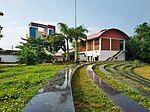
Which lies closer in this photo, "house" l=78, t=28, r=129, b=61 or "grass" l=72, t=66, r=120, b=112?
"grass" l=72, t=66, r=120, b=112

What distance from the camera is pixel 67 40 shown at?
139ft

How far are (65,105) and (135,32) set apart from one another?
40.7 metres

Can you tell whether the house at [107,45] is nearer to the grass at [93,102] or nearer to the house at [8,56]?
the house at [8,56]

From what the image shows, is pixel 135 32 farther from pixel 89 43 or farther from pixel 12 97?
pixel 12 97

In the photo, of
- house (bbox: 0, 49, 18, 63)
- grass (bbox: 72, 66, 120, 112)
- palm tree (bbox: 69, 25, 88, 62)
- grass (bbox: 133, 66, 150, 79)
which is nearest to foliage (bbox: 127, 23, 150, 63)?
palm tree (bbox: 69, 25, 88, 62)

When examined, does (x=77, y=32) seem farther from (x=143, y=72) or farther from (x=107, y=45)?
(x=143, y=72)

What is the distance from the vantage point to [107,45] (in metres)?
46.1

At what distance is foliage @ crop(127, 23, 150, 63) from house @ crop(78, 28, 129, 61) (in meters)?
1.79

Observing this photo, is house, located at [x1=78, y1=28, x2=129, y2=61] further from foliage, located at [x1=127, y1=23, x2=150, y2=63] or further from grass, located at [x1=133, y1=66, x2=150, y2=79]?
grass, located at [x1=133, y1=66, x2=150, y2=79]

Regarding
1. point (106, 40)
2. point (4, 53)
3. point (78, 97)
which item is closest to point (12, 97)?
point (78, 97)

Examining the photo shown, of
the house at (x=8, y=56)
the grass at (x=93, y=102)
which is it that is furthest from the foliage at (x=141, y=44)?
the grass at (x=93, y=102)

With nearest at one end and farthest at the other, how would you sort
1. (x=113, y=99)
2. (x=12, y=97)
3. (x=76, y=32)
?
(x=113, y=99) → (x=12, y=97) → (x=76, y=32)

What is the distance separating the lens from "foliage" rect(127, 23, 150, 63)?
1620 inches

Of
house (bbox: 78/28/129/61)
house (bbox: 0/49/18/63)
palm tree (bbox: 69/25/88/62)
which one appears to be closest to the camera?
palm tree (bbox: 69/25/88/62)
